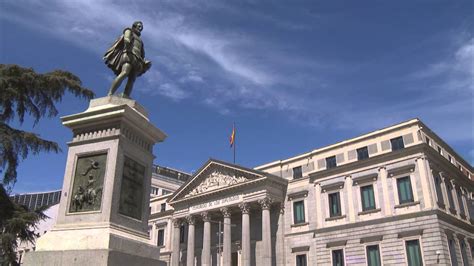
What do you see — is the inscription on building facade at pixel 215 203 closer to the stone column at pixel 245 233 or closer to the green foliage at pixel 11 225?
the stone column at pixel 245 233

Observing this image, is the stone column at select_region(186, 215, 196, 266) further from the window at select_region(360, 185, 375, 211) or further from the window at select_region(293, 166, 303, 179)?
the window at select_region(360, 185, 375, 211)

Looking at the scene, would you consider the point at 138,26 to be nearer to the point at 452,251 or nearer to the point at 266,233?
the point at 452,251

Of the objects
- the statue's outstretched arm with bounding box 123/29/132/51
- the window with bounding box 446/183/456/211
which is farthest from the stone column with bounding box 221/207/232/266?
the statue's outstretched arm with bounding box 123/29/132/51

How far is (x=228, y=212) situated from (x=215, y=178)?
171 inches

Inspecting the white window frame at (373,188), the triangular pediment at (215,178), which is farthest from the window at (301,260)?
the triangular pediment at (215,178)

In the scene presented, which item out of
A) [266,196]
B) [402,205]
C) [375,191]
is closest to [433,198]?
[402,205]

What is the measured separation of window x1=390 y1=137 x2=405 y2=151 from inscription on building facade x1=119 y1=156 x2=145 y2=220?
29087 millimetres

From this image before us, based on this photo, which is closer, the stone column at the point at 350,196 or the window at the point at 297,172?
the stone column at the point at 350,196

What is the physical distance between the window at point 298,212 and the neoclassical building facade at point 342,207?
93 millimetres

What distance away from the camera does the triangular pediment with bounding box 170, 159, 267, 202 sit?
135 ft

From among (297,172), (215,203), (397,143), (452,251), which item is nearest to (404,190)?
(397,143)

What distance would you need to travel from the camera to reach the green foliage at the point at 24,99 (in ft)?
49.6

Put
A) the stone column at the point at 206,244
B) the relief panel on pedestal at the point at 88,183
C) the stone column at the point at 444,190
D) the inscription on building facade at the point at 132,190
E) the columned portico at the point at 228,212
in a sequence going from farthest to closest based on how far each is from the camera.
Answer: the stone column at the point at 206,244 → the columned portico at the point at 228,212 → the stone column at the point at 444,190 → the inscription on building facade at the point at 132,190 → the relief panel on pedestal at the point at 88,183

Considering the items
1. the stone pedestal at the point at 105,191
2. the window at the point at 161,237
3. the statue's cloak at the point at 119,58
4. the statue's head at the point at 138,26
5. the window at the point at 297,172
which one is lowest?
the stone pedestal at the point at 105,191
